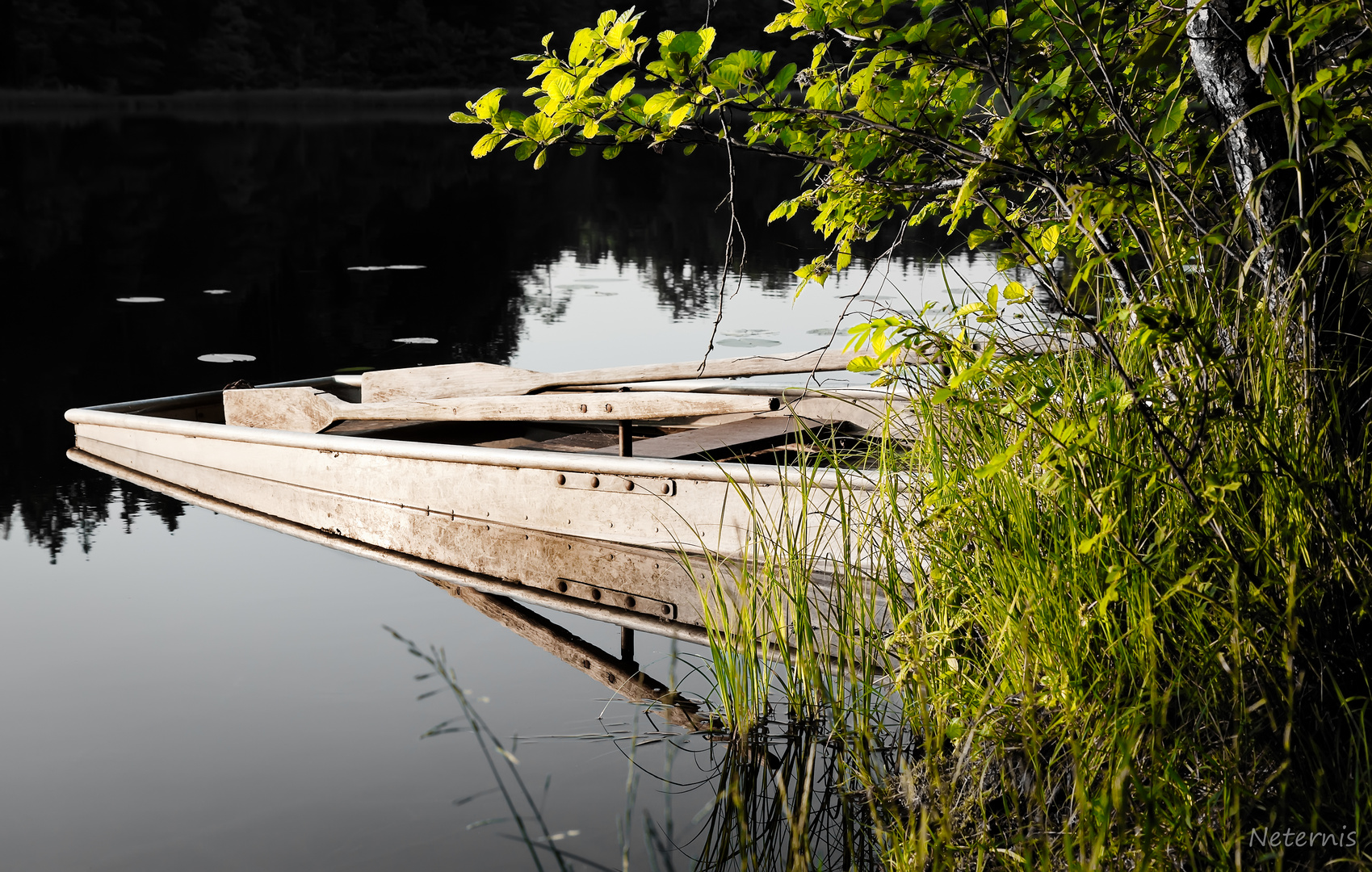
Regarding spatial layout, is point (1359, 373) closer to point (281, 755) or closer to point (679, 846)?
point (679, 846)

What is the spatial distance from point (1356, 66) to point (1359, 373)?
0.51 m

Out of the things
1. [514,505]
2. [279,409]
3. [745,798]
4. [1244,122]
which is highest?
[1244,122]

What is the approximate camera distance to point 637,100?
211 cm

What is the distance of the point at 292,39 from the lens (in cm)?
4044

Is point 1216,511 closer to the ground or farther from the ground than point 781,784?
farther from the ground

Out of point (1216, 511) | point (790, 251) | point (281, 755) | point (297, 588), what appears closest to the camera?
point (1216, 511)

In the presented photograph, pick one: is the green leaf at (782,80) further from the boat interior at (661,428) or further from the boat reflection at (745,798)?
the boat interior at (661,428)

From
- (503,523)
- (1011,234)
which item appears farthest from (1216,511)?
(503,523)

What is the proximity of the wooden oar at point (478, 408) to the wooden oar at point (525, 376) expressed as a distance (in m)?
0.13

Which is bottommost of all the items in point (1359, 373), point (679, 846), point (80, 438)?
point (679, 846)

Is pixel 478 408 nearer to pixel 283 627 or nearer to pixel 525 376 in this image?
pixel 525 376

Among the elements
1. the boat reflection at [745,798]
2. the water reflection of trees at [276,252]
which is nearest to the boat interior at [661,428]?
the water reflection of trees at [276,252]

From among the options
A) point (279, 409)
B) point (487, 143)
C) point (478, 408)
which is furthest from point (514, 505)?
point (487, 143)

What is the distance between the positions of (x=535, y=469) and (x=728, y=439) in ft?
2.43
